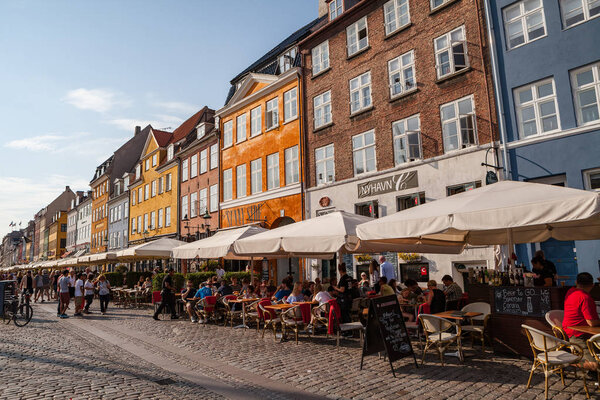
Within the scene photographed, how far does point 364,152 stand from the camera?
20047 mm

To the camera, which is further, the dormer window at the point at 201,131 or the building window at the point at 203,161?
the dormer window at the point at 201,131

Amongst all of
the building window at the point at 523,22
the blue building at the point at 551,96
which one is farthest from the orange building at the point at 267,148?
the building window at the point at 523,22

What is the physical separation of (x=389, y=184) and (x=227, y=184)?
14.3 meters

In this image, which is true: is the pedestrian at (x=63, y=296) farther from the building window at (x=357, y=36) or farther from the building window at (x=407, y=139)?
the building window at (x=357, y=36)

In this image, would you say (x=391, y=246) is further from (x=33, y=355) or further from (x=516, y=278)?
(x=33, y=355)

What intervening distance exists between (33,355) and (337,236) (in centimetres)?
711

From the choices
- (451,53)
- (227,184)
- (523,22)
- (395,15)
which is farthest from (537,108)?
(227,184)

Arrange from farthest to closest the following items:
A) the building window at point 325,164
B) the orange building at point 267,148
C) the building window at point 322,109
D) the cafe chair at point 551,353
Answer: the orange building at point 267,148, the building window at point 322,109, the building window at point 325,164, the cafe chair at point 551,353

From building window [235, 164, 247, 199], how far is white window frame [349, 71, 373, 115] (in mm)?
9924

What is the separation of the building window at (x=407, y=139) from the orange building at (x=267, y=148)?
621 cm

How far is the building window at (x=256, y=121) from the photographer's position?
2723 cm

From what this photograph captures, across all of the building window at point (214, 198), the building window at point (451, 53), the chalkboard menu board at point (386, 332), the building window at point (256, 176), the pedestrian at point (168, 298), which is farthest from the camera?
the building window at point (214, 198)

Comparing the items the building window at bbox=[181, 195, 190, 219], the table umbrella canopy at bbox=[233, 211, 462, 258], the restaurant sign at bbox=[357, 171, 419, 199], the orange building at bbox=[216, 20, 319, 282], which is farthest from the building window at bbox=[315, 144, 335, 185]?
the building window at bbox=[181, 195, 190, 219]

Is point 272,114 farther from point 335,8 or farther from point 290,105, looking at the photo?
point 335,8
